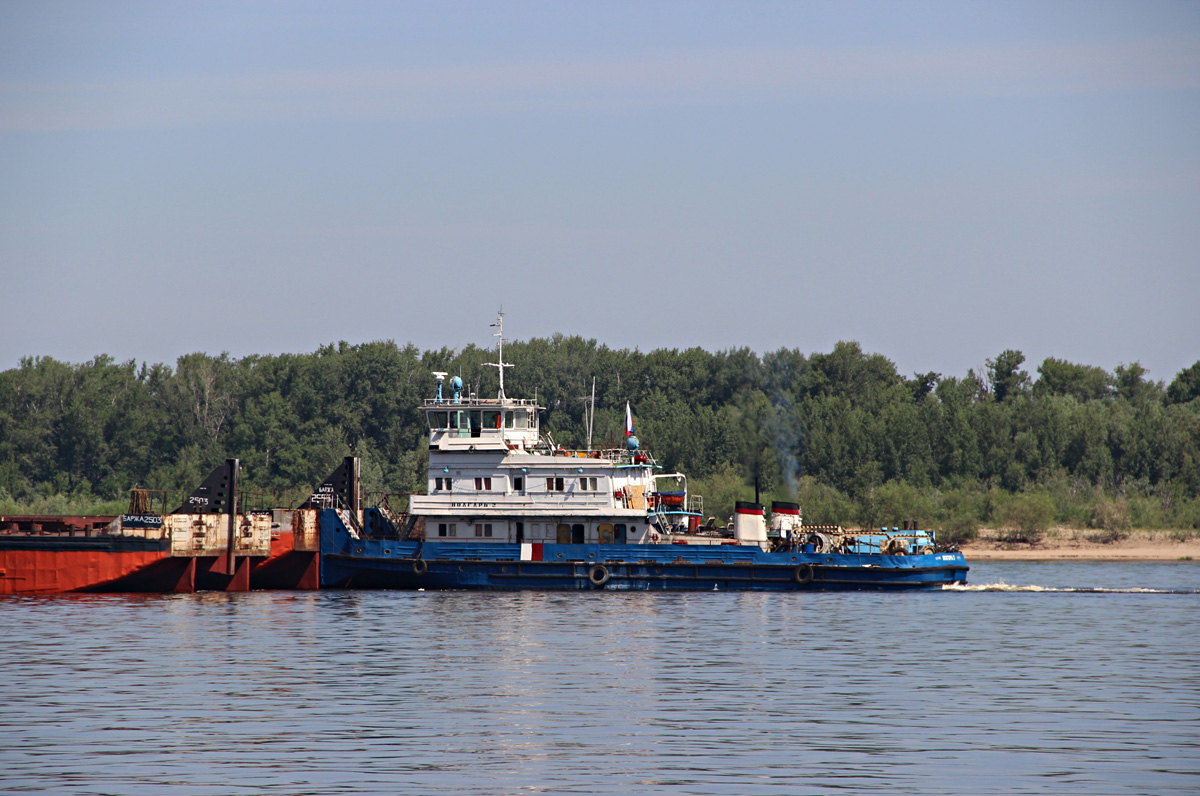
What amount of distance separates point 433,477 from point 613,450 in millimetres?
6164

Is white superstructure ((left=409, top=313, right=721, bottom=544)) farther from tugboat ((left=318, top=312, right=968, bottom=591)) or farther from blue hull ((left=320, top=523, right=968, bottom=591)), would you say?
blue hull ((left=320, top=523, right=968, bottom=591))

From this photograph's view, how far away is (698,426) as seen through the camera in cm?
8250

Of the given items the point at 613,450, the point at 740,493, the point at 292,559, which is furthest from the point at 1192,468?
the point at 292,559

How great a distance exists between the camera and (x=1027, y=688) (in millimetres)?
25984

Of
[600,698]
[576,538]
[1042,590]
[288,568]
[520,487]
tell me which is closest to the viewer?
[600,698]

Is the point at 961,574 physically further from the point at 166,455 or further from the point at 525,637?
the point at 166,455

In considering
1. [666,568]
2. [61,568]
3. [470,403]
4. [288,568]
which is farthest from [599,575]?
[61,568]

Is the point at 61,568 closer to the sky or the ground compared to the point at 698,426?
closer to the ground

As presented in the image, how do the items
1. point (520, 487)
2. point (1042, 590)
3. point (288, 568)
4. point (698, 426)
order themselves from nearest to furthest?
point (520, 487) → point (1042, 590) → point (288, 568) → point (698, 426)

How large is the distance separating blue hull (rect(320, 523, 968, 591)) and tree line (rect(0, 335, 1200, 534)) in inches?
647

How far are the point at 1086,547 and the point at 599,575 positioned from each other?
3917 centimetres

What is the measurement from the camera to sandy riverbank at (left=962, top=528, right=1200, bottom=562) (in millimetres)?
71312

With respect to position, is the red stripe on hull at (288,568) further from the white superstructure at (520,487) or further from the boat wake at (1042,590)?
the boat wake at (1042,590)

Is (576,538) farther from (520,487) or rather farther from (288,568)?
(288,568)
